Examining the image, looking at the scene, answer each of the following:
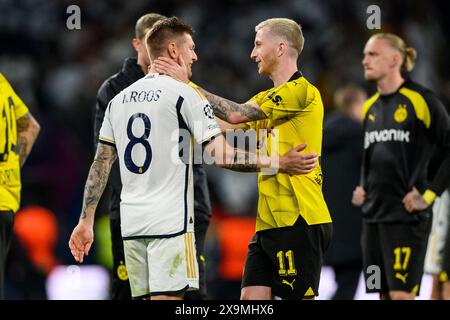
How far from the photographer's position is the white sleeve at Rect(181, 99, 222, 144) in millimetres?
5703

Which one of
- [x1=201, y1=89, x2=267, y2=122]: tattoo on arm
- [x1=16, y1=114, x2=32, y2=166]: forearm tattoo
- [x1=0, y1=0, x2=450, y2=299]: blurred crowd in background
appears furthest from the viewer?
[x1=0, y1=0, x2=450, y2=299]: blurred crowd in background

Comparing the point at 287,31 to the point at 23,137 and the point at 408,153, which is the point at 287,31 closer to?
the point at 408,153

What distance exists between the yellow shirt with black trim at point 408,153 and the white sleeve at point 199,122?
2.63 meters

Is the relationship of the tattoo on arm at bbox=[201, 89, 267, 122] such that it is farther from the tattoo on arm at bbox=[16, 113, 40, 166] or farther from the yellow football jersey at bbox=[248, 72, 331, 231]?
the tattoo on arm at bbox=[16, 113, 40, 166]

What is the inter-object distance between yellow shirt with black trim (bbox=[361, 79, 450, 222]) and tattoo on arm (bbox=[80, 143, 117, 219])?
9.15ft

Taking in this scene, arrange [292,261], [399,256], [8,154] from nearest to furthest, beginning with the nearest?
1. [292,261]
2. [8,154]
3. [399,256]

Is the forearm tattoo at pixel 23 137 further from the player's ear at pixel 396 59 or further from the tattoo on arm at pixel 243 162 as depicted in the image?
the player's ear at pixel 396 59

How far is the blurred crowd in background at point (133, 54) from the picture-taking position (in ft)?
37.2

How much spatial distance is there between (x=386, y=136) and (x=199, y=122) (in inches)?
107

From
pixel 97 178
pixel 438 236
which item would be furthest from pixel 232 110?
pixel 438 236

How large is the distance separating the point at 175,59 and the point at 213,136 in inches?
23.7

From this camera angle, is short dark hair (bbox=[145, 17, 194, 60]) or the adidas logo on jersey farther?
the adidas logo on jersey

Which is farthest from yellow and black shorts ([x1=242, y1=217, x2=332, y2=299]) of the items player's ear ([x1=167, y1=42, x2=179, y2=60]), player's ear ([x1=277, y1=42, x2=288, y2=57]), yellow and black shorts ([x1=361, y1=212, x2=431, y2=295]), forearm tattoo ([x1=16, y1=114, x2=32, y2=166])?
forearm tattoo ([x1=16, y1=114, x2=32, y2=166])

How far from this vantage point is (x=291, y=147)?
6238mm
